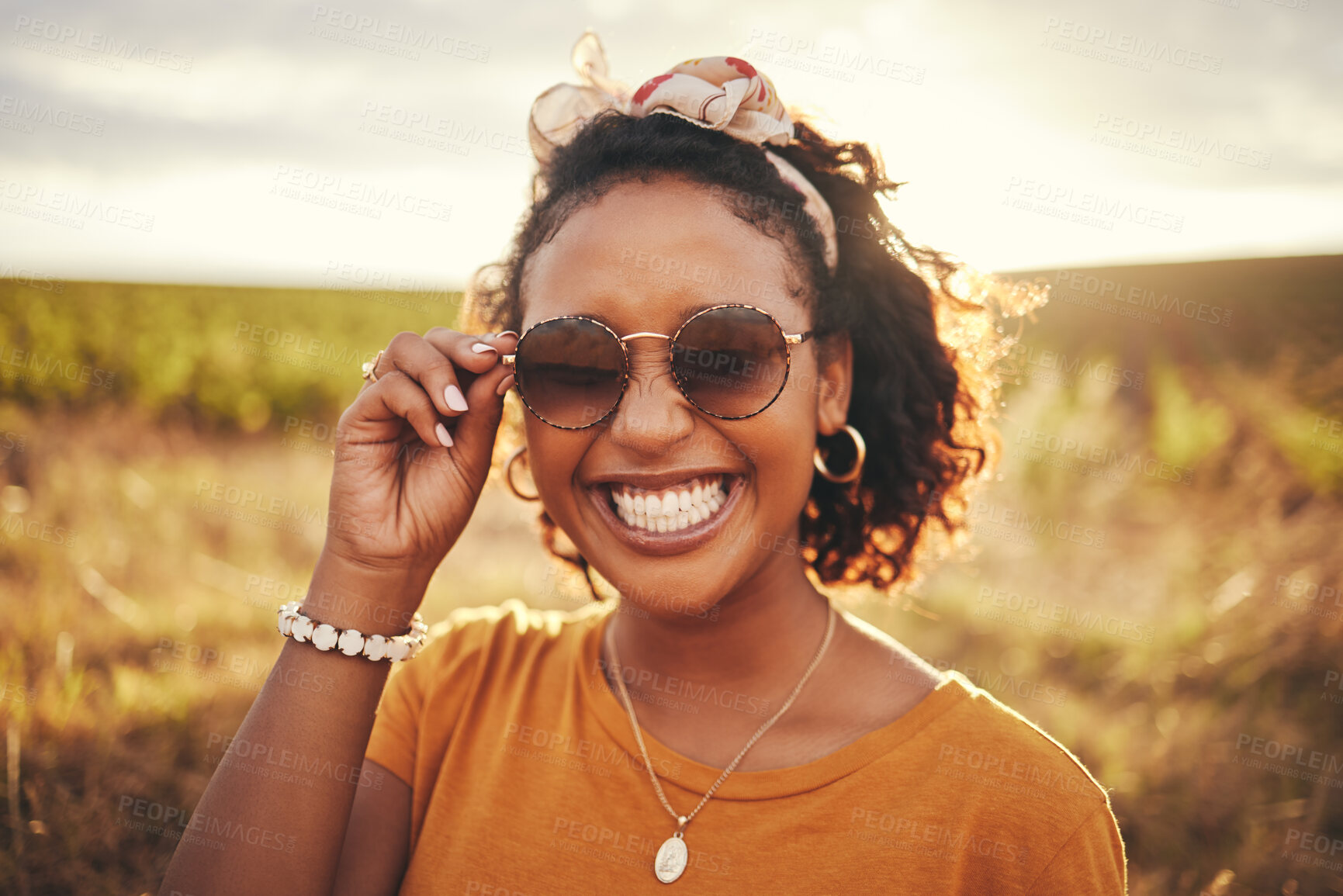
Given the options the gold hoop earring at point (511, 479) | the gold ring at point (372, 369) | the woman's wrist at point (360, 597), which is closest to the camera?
the woman's wrist at point (360, 597)

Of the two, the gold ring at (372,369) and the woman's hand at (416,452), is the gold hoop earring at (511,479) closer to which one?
the woman's hand at (416,452)

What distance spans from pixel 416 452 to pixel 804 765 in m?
1.35

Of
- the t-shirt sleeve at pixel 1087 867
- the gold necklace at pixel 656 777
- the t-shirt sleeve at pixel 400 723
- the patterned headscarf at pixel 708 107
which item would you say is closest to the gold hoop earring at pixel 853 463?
the gold necklace at pixel 656 777

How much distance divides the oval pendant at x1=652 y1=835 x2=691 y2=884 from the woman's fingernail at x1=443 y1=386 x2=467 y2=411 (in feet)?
3.95

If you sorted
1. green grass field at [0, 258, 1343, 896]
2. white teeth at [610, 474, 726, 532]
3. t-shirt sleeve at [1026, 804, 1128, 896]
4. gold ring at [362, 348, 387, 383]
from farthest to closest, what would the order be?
1. green grass field at [0, 258, 1343, 896]
2. gold ring at [362, 348, 387, 383]
3. white teeth at [610, 474, 726, 532]
4. t-shirt sleeve at [1026, 804, 1128, 896]

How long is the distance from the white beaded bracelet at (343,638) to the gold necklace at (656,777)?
0.60 metres

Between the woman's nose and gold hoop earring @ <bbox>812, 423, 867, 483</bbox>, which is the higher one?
the woman's nose

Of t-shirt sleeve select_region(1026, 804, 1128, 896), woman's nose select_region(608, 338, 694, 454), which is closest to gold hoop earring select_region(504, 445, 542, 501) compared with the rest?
woman's nose select_region(608, 338, 694, 454)

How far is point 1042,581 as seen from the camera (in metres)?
5.41

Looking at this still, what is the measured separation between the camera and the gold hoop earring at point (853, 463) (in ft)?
7.73

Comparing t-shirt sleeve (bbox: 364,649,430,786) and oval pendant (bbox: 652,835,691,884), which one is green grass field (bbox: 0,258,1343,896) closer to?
t-shirt sleeve (bbox: 364,649,430,786)

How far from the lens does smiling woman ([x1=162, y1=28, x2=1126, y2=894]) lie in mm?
1853

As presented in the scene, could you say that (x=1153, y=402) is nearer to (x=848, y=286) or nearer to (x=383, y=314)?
(x=848, y=286)

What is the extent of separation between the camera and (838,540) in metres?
2.72
